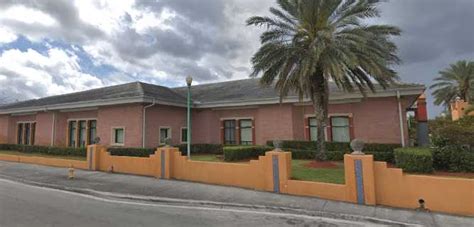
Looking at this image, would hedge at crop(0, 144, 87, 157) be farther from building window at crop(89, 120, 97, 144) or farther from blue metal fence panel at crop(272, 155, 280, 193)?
blue metal fence panel at crop(272, 155, 280, 193)

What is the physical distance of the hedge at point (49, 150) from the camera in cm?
2071

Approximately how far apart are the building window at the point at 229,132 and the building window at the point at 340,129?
7.31 m

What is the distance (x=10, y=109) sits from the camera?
93.0ft

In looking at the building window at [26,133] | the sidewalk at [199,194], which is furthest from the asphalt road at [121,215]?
the building window at [26,133]

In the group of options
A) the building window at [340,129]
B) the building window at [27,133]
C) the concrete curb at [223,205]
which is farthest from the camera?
the building window at [27,133]

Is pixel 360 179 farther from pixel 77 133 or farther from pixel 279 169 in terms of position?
pixel 77 133

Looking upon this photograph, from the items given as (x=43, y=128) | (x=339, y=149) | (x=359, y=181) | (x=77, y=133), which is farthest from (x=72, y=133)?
(x=359, y=181)

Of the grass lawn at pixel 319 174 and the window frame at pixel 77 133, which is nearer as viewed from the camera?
the grass lawn at pixel 319 174

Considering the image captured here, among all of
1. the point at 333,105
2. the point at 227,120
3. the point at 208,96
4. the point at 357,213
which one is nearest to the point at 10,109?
the point at 208,96

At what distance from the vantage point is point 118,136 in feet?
69.3

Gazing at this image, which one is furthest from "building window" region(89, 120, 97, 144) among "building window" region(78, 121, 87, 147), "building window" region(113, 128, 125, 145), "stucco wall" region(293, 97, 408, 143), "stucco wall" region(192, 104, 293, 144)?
"stucco wall" region(293, 97, 408, 143)

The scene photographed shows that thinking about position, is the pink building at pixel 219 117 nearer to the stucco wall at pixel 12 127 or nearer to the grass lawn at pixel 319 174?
the stucco wall at pixel 12 127

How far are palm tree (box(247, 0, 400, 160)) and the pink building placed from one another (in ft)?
12.1

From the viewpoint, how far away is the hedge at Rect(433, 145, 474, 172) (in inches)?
493
